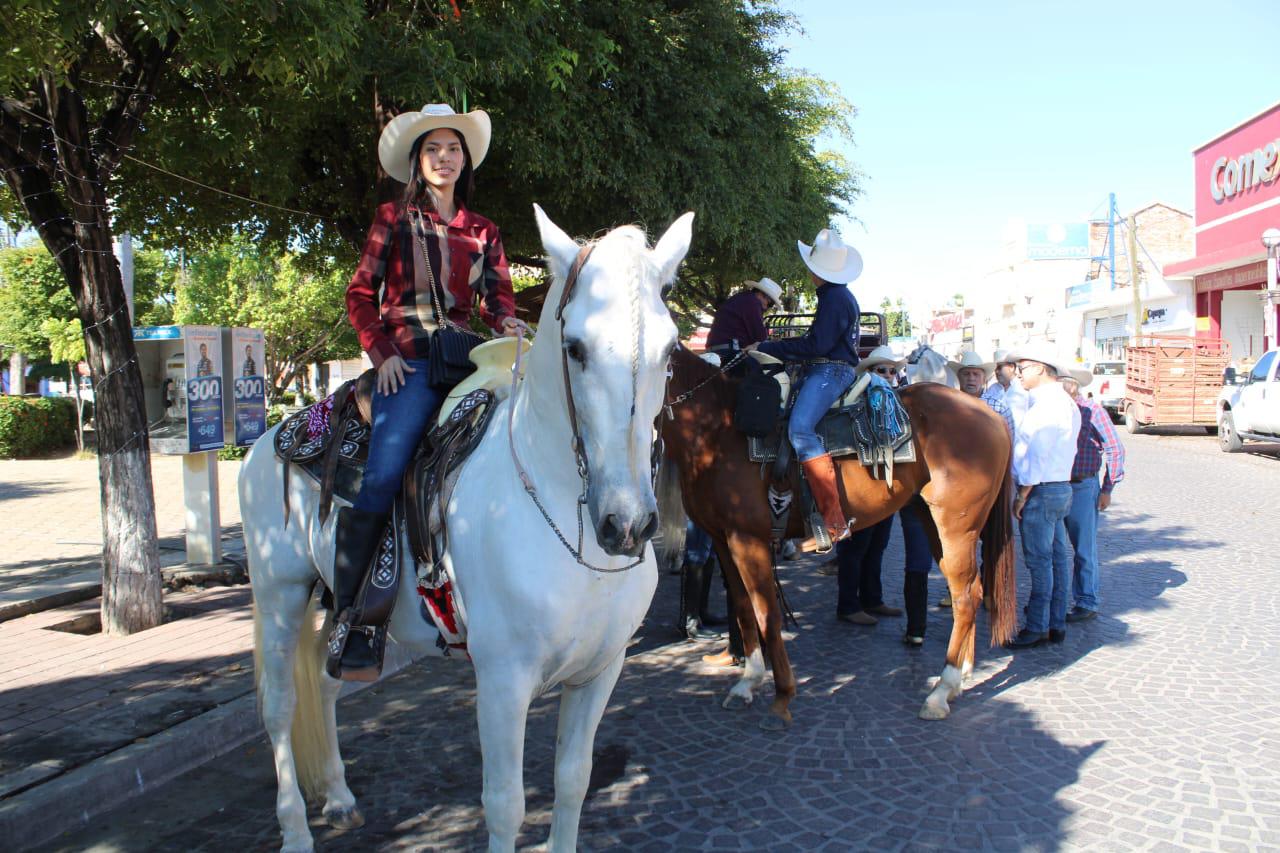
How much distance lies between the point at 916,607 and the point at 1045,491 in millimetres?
1268

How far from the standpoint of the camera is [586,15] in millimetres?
8141

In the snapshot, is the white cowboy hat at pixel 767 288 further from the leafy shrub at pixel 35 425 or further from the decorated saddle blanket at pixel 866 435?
the leafy shrub at pixel 35 425

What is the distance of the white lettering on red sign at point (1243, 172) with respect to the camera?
82.0 ft

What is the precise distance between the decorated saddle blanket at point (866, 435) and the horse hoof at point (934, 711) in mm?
1351

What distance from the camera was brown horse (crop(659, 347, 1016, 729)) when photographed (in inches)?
196

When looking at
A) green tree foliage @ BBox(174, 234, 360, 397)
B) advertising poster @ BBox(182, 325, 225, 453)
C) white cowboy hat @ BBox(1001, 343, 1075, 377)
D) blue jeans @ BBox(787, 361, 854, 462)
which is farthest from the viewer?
green tree foliage @ BBox(174, 234, 360, 397)

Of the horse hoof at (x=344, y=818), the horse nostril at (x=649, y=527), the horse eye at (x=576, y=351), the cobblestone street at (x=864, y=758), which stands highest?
the horse eye at (x=576, y=351)

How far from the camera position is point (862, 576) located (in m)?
6.96

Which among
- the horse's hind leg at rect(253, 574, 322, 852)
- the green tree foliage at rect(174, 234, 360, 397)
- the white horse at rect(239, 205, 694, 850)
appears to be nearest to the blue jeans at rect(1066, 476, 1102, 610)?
the white horse at rect(239, 205, 694, 850)

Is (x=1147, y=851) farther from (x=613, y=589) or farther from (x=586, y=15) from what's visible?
(x=586, y=15)

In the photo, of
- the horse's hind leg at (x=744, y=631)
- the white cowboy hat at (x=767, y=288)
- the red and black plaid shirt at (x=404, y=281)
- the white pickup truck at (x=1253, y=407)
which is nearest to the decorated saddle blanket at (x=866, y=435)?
the horse's hind leg at (x=744, y=631)

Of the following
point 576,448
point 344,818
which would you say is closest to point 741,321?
point 344,818

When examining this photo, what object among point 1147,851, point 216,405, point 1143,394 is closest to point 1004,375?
point 1147,851

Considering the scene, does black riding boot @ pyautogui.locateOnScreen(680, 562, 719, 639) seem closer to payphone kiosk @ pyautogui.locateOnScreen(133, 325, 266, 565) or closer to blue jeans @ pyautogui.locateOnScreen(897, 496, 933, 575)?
blue jeans @ pyautogui.locateOnScreen(897, 496, 933, 575)
